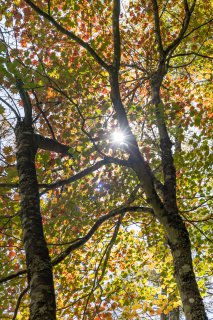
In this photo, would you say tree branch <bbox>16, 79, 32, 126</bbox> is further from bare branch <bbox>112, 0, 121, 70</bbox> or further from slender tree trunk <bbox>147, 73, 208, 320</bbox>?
slender tree trunk <bbox>147, 73, 208, 320</bbox>

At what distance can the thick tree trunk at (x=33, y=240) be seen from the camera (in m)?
3.29

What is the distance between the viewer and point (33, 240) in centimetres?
397

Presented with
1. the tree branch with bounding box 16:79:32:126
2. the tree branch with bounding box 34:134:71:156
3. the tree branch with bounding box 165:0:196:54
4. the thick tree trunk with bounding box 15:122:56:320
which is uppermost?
→ the tree branch with bounding box 165:0:196:54

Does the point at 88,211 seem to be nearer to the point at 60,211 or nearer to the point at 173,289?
the point at 60,211

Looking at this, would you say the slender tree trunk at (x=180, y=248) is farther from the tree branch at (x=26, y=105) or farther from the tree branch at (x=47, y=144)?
the tree branch at (x=26, y=105)

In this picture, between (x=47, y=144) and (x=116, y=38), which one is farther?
(x=47, y=144)

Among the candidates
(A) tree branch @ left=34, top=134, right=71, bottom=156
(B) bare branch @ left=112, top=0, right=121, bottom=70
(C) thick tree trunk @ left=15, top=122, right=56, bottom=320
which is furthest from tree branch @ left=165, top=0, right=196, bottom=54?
(C) thick tree trunk @ left=15, top=122, right=56, bottom=320

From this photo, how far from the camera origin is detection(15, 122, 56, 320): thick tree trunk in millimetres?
3285

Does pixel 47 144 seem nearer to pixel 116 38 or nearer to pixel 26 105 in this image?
pixel 26 105

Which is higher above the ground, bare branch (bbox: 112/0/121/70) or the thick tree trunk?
bare branch (bbox: 112/0/121/70)

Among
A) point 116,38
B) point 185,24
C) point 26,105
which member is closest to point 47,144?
point 26,105

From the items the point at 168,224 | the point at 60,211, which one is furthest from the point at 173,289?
the point at 168,224

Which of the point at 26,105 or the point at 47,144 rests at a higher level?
the point at 26,105

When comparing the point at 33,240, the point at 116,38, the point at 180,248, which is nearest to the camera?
the point at 33,240
